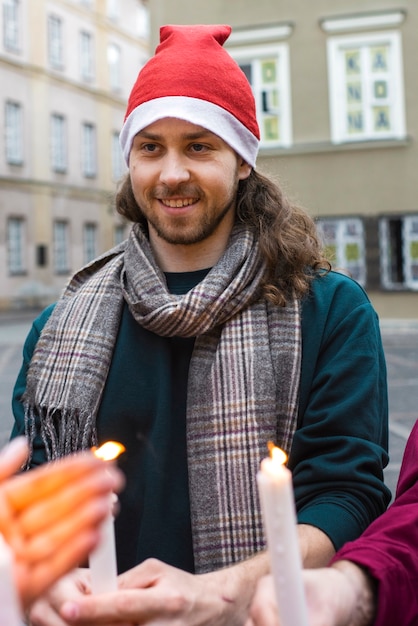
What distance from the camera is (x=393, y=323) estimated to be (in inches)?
618

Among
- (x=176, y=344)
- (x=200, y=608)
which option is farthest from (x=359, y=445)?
(x=200, y=608)

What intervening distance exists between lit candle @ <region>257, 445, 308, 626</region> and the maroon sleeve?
1.48ft

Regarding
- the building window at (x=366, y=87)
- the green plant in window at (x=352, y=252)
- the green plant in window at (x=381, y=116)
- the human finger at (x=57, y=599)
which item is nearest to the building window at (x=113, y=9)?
the building window at (x=366, y=87)

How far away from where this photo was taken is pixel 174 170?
2090 mm

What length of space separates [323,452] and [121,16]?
33010 mm

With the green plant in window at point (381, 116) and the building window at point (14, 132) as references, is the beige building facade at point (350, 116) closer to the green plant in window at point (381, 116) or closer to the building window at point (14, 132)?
the green plant in window at point (381, 116)

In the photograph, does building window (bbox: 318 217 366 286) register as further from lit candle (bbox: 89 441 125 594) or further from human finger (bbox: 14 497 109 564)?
human finger (bbox: 14 497 109 564)

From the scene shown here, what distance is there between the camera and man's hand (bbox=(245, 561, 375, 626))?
0.95 meters

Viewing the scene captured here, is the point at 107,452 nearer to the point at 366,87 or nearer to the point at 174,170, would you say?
the point at 174,170

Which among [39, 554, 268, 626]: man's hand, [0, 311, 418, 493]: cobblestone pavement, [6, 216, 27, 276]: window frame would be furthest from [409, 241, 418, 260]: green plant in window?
[39, 554, 268, 626]: man's hand

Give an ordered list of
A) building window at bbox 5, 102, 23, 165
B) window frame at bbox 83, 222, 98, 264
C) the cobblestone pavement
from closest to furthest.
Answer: the cobblestone pavement, building window at bbox 5, 102, 23, 165, window frame at bbox 83, 222, 98, 264

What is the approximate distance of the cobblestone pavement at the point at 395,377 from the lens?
603cm

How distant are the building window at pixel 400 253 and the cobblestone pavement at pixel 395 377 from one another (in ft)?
2.62

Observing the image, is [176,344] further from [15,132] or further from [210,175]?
[15,132]
